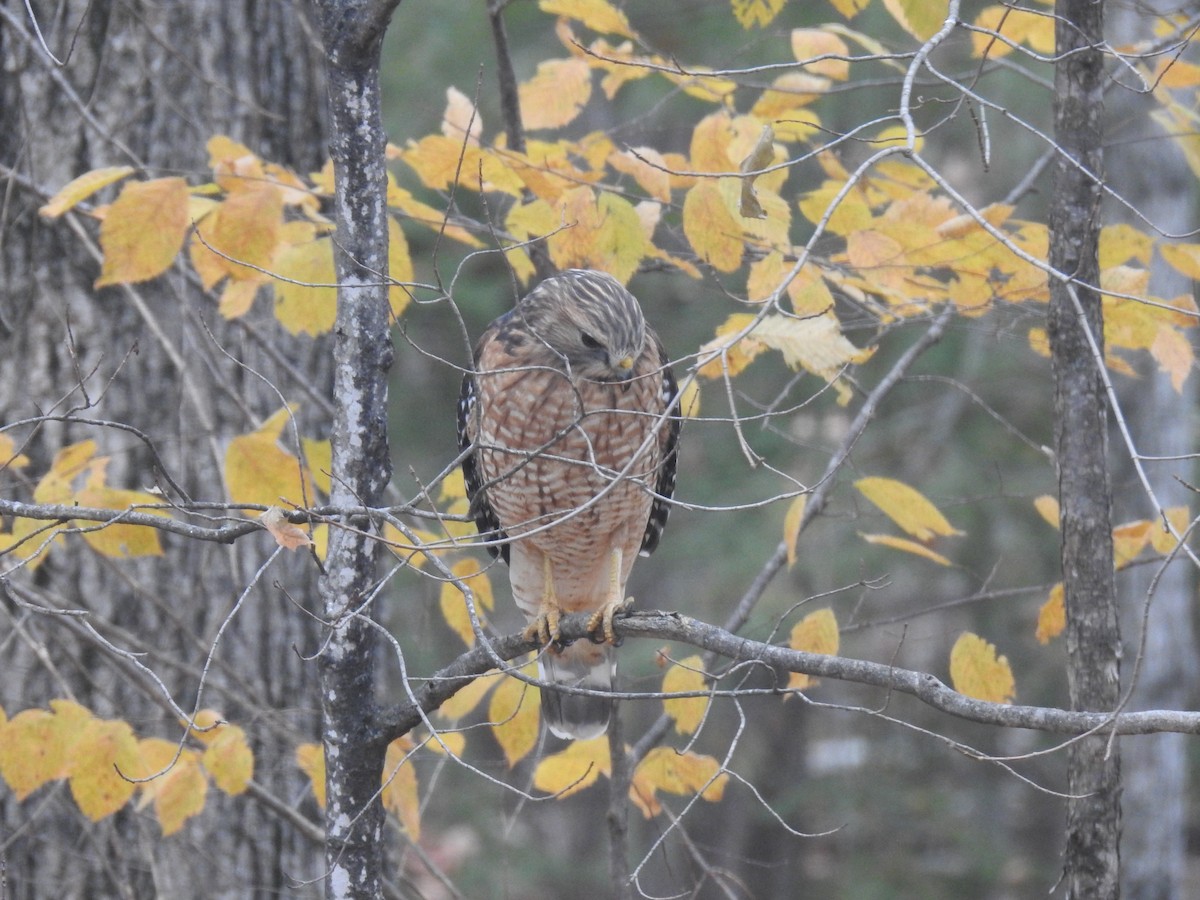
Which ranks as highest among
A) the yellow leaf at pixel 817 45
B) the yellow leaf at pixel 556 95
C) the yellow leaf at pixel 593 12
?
the yellow leaf at pixel 593 12

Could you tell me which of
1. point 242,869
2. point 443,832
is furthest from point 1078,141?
point 443,832

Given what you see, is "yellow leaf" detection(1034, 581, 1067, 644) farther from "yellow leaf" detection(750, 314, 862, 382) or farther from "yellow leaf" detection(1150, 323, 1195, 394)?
"yellow leaf" detection(750, 314, 862, 382)

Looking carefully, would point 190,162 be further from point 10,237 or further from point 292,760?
point 292,760

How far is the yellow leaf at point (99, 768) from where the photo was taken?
10.1 ft

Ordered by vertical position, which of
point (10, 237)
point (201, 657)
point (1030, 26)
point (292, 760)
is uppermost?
point (1030, 26)

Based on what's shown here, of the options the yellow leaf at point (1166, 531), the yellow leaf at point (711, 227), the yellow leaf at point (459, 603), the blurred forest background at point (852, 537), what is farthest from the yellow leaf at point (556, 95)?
the blurred forest background at point (852, 537)

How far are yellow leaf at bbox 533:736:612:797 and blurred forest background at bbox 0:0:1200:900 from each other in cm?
304

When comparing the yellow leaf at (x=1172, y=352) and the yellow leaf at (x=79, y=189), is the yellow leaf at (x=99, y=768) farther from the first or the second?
the yellow leaf at (x=1172, y=352)

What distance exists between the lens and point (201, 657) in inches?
171

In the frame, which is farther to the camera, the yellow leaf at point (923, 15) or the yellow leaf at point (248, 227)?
the yellow leaf at point (248, 227)

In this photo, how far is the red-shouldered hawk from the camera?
3.58 m

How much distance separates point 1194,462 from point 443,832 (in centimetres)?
738

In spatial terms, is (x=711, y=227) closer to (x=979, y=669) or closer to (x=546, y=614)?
(x=979, y=669)

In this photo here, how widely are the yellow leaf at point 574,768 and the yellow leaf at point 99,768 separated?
107cm
